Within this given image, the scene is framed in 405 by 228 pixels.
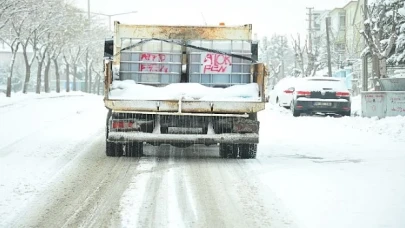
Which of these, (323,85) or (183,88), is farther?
(323,85)

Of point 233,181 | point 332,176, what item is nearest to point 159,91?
point 233,181

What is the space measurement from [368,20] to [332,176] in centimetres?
2288

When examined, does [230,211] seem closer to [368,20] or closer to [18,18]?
[368,20]

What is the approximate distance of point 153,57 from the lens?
10.1m

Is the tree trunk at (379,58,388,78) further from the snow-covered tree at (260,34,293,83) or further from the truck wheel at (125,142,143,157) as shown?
the snow-covered tree at (260,34,293,83)

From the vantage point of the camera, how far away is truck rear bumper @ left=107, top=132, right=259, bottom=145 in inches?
370

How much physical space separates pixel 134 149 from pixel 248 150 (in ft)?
6.32

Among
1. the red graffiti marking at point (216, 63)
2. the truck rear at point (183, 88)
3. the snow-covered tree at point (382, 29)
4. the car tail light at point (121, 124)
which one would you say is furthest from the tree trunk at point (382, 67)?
the car tail light at point (121, 124)

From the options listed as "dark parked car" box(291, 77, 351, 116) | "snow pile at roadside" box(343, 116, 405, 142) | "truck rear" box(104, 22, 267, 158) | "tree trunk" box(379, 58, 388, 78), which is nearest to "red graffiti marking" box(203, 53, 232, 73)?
"truck rear" box(104, 22, 267, 158)

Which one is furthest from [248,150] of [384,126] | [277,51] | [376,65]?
[277,51]

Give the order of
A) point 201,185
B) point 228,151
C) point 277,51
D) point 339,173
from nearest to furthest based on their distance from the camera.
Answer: point 201,185 < point 339,173 < point 228,151 < point 277,51

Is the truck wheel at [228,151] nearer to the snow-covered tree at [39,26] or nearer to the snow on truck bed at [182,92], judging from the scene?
the snow on truck bed at [182,92]

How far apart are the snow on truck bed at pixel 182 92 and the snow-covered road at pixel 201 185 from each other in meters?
1.05

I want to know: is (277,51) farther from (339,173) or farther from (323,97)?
(339,173)
